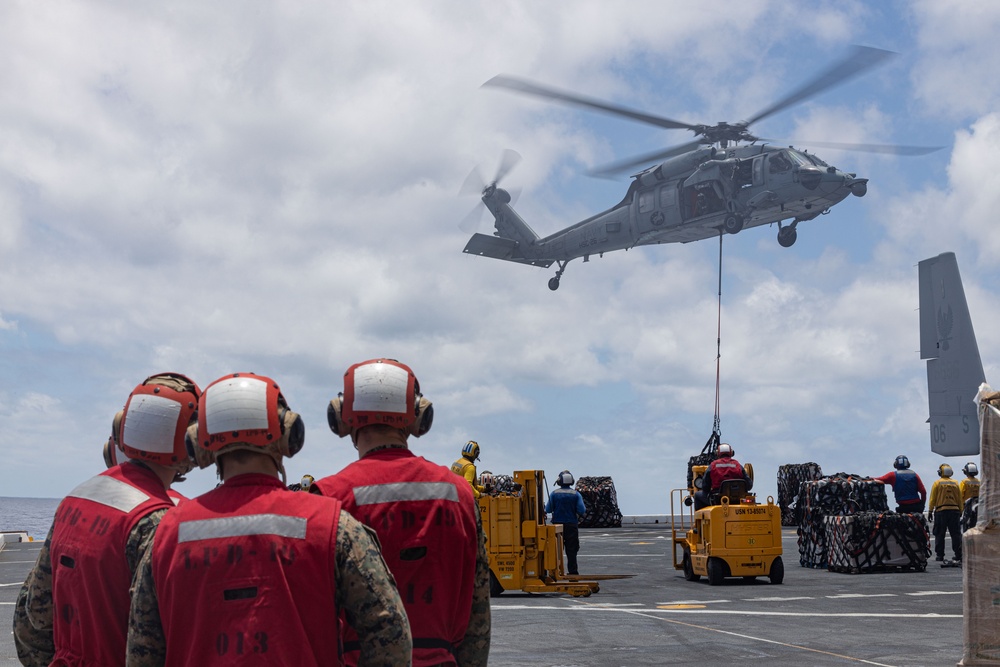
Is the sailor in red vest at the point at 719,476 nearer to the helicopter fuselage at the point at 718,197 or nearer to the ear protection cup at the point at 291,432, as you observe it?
the ear protection cup at the point at 291,432

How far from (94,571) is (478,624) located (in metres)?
1.41

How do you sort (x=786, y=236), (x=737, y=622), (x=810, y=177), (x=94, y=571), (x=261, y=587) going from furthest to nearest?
1. (x=786, y=236)
2. (x=810, y=177)
3. (x=737, y=622)
4. (x=94, y=571)
5. (x=261, y=587)

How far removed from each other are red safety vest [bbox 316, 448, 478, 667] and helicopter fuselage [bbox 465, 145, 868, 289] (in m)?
34.7

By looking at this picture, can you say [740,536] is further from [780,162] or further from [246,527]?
[780,162]

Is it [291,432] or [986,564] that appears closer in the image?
[291,432]

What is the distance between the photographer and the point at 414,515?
13.3ft

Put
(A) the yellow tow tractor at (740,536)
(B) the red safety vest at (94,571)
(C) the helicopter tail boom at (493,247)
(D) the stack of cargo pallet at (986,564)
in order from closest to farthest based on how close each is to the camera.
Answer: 1. (B) the red safety vest at (94,571)
2. (D) the stack of cargo pallet at (986,564)
3. (A) the yellow tow tractor at (740,536)
4. (C) the helicopter tail boom at (493,247)

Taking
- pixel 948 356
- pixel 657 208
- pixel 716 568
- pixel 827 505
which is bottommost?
pixel 716 568

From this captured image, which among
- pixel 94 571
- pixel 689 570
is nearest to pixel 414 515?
pixel 94 571

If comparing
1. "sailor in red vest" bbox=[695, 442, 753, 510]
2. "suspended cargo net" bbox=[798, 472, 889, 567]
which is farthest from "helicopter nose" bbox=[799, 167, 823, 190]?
"sailor in red vest" bbox=[695, 442, 753, 510]

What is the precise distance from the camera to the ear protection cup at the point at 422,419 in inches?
167

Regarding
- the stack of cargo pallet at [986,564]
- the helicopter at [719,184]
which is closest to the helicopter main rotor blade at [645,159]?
the helicopter at [719,184]

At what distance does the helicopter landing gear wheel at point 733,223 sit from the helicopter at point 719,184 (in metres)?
0.04

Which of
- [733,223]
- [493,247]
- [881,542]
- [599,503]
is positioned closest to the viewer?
[881,542]
